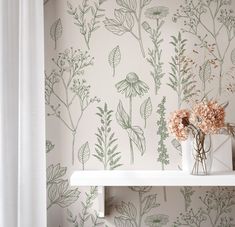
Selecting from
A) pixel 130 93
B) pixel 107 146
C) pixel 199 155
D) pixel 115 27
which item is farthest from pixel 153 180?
pixel 115 27

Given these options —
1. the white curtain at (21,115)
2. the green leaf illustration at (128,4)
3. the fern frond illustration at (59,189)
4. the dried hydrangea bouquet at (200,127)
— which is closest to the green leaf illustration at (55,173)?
the fern frond illustration at (59,189)

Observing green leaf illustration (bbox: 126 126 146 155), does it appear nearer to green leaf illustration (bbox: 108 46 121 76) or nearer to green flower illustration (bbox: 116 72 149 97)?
green flower illustration (bbox: 116 72 149 97)

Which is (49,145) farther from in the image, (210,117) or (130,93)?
(210,117)

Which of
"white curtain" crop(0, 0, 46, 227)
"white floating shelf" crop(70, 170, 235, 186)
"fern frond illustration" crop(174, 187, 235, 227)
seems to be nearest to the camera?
"white curtain" crop(0, 0, 46, 227)

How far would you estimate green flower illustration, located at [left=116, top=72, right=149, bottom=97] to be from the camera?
1631mm

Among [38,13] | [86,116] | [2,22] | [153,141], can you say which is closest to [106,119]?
[86,116]

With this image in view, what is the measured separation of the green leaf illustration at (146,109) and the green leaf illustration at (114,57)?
20 cm

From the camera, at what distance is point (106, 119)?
163 centimetres

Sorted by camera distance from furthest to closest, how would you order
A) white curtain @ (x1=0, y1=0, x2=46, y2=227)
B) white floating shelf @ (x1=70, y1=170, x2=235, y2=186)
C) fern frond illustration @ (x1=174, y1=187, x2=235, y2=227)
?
fern frond illustration @ (x1=174, y1=187, x2=235, y2=227)
white floating shelf @ (x1=70, y1=170, x2=235, y2=186)
white curtain @ (x1=0, y1=0, x2=46, y2=227)

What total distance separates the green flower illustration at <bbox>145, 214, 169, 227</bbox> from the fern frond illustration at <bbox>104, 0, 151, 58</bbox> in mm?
756

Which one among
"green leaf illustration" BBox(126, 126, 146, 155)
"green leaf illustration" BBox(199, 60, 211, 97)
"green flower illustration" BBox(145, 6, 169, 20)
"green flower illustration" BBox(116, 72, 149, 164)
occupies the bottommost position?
"green leaf illustration" BBox(126, 126, 146, 155)

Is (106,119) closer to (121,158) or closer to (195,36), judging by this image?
(121,158)

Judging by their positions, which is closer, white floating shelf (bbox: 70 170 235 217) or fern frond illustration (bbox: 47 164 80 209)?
white floating shelf (bbox: 70 170 235 217)

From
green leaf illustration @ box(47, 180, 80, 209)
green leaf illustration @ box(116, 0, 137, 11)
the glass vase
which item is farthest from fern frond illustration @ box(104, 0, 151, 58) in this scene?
green leaf illustration @ box(47, 180, 80, 209)
